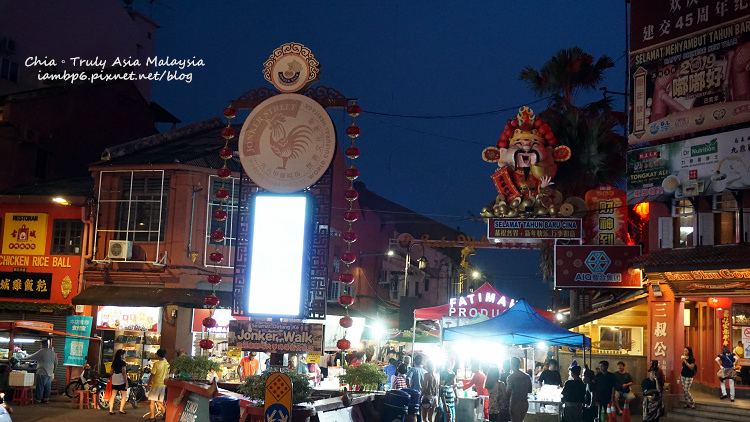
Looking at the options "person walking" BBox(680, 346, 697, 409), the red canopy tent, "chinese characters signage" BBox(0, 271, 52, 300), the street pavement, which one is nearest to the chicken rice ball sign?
the street pavement

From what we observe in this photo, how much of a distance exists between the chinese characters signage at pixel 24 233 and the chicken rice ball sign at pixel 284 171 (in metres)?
16.1

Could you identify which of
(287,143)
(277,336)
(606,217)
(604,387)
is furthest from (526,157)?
(277,336)

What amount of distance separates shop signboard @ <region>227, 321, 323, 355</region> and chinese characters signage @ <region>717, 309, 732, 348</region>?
55.3 feet

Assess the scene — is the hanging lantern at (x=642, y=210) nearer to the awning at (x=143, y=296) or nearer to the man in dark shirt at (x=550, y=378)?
the man in dark shirt at (x=550, y=378)

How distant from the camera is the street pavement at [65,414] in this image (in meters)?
19.7

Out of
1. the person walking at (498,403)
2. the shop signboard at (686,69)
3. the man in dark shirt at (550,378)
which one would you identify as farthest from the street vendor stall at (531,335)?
the shop signboard at (686,69)

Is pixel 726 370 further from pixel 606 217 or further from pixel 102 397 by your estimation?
pixel 102 397

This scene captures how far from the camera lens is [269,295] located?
1474 centimetres

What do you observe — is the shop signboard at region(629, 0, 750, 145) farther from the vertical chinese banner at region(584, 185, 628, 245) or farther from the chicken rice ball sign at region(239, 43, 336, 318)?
the chicken rice ball sign at region(239, 43, 336, 318)

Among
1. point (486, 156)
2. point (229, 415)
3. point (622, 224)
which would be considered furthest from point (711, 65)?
point (229, 415)

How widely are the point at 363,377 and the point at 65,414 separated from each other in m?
10.1

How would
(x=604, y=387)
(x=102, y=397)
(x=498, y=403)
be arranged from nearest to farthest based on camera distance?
(x=498, y=403), (x=604, y=387), (x=102, y=397)

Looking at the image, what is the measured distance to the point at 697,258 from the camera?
21469 millimetres

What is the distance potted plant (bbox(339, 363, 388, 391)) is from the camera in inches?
582
